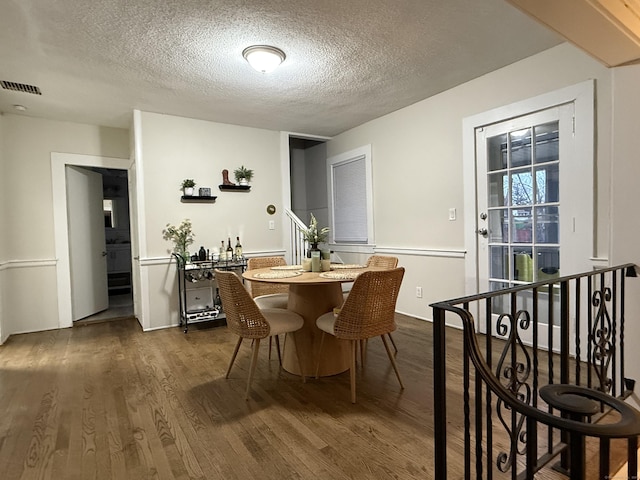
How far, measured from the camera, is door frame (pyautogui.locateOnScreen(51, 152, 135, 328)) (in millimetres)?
4207

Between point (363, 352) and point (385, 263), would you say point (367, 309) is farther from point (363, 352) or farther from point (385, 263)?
point (385, 263)

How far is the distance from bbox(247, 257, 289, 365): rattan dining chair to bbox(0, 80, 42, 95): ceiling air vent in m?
2.56

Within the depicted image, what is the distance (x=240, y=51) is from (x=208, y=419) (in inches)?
100

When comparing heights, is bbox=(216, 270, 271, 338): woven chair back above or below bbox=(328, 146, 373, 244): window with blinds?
below

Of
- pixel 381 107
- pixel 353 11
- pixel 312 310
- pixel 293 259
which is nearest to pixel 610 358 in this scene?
pixel 312 310

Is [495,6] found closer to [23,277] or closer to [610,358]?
[610,358]

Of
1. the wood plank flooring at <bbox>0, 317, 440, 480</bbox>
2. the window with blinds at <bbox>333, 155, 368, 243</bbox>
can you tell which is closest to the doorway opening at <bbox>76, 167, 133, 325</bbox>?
the wood plank flooring at <bbox>0, 317, 440, 480</bbox>

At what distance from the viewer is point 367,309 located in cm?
219

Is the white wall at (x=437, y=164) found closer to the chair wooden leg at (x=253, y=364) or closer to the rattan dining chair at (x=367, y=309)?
the rattan dining chair at (x=367, y=309)

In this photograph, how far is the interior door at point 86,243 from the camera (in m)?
4.43

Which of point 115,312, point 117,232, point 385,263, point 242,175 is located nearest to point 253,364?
point 385,263

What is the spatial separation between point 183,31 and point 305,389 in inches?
101

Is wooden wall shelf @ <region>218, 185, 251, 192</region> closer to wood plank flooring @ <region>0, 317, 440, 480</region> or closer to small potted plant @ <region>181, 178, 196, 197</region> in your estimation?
small potted plant @ <region>181, 178, 196, 197</region>

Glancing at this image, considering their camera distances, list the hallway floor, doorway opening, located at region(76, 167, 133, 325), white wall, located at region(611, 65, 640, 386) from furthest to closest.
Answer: doorway opening, located at region(76, 167, 133, 325) < the hallway floor < white wall, located at region(611, 65, 640, 386)
